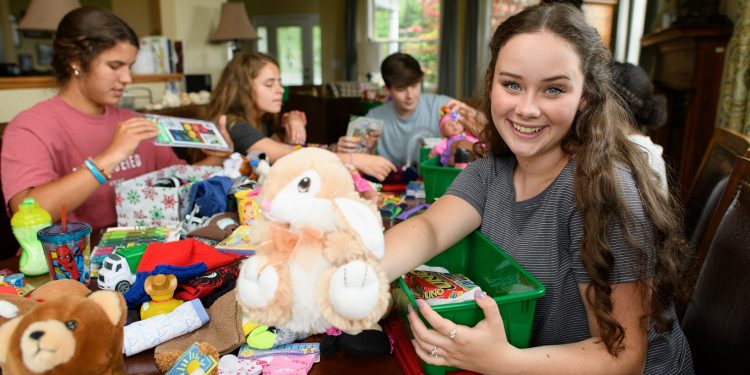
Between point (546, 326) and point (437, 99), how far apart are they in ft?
7.05

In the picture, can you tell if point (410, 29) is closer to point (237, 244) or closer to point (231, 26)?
point (231, 26)

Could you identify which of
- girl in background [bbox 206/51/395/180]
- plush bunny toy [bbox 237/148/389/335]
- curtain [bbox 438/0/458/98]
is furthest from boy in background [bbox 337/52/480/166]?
curtain [bbox 438/0/458/98]

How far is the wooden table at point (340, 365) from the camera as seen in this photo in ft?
2.48

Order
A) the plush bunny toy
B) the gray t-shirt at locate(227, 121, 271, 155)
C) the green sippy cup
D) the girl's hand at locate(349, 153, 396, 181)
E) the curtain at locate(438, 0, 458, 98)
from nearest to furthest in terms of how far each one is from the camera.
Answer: the plush bunny toy < the green sippy cup < the girl's hand at locate(349, 153, 396, 181) < the gray t-shirt at locate(227, 121, 271, 155) < the curtain at locate(438, 0, 458, 98)

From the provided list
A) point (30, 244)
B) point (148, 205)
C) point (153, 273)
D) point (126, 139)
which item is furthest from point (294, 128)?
point (153, 273)

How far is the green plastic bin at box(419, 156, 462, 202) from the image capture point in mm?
1475

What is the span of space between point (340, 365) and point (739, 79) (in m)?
3.02

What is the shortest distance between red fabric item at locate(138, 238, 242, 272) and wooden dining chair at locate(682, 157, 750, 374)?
95cm

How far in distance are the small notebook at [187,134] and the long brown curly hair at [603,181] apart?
3.18 ft

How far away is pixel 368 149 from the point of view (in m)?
2.15

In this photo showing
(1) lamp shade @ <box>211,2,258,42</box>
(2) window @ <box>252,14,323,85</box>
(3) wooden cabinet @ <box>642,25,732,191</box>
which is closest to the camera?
(3) wooden cabinet @ <box>642,25,732,191</box>

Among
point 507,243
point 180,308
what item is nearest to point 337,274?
point 180,308

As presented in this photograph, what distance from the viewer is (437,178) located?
151cm

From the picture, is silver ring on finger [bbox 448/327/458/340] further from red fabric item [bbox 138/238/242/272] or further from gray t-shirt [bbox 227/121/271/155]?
gray t-shirt [bbox 227/121/271/155]
